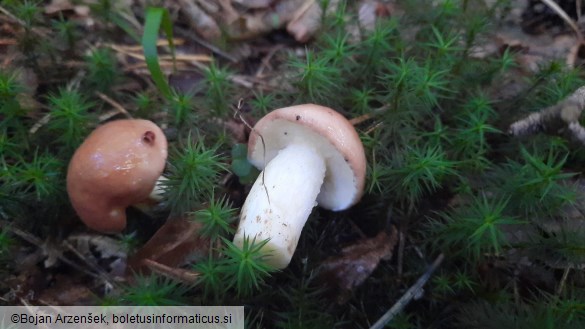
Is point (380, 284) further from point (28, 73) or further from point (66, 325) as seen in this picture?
point (28, 73)

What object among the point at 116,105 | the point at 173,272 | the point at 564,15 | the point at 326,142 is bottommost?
the point at 173,272

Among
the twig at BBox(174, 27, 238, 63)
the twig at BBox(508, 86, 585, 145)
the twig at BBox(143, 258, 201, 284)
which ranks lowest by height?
the twig at BBox(143, 258, 201, 284)

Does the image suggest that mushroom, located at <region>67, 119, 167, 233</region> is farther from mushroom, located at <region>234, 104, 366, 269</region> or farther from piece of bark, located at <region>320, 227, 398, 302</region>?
piece of bark, located at <region>320, 227, 398, 302</region>

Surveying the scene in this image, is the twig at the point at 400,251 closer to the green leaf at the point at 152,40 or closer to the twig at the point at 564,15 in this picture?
the green leaf at the point at 152,40

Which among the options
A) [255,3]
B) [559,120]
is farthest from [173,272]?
[255,3]

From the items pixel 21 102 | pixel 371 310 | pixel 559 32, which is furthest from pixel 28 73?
pixel 559 32

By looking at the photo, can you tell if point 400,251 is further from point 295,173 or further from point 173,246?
point 173,246

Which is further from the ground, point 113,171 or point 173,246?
point 113,171

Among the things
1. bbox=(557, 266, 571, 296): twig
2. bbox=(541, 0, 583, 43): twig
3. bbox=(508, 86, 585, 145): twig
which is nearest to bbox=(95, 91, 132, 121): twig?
bbox=(508, 86, 585, 145): twig
